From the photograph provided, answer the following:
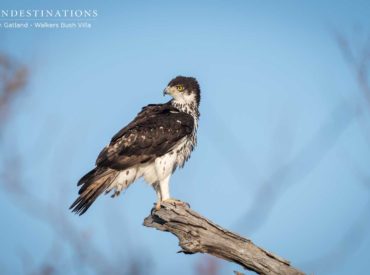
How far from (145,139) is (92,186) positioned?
43.8 inches

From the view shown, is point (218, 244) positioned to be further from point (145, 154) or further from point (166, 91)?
point (166, 91)

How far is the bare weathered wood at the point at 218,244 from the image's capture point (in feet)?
21.2

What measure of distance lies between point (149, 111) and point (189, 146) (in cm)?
89

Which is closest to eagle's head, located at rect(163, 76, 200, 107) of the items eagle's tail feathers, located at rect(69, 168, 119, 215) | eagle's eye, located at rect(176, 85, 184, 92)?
eagle's eye, located at rect(176, 85, 184, 92)

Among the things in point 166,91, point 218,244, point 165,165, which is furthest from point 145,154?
point 218,244

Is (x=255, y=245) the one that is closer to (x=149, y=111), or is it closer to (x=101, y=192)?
(x=101, y=192)

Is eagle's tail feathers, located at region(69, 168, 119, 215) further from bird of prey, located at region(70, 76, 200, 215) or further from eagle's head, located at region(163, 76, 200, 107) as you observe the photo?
eagle's head, located at region(163, 76, 200, 107)

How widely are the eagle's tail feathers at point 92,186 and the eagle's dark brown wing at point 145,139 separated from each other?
0.45 ft

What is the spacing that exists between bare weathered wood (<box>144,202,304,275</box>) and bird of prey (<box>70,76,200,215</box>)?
40.7 inches

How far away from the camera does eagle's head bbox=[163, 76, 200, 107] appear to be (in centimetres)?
971

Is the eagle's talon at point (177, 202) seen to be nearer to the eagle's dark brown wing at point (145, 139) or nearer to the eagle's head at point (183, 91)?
the eagle's dark brown wing at point (145, 139)

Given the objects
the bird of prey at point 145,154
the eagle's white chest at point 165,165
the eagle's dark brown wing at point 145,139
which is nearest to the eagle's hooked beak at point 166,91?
the bird of prey at point 145,154

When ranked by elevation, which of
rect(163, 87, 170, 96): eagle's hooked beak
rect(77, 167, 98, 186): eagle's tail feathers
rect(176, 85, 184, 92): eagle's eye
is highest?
rect(176, 85, 184, 92): eagle's eye

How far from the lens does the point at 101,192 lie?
27.4 feet
